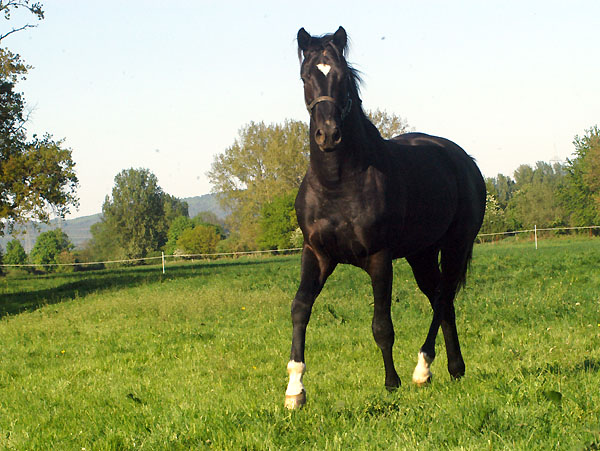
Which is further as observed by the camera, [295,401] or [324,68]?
[295,401]

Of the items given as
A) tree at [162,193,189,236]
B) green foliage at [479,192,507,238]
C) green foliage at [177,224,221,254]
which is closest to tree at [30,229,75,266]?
tree at [162,193,189,236]

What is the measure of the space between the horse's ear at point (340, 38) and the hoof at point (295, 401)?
3.13 meters

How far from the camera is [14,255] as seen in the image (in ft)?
426

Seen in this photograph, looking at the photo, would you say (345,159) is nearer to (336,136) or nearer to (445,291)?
(336,136)

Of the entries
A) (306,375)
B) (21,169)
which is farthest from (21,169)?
(306,375)

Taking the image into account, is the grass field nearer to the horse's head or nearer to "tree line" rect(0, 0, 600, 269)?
the horse's head

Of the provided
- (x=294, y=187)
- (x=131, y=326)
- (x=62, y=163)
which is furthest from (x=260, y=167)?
→ (x=131, y=326)

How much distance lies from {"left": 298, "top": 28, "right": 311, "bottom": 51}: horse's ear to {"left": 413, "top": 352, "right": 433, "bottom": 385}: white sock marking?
3480 mm

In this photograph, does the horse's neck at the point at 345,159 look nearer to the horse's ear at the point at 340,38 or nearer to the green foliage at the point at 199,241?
the horse's ear at the point at 340,38

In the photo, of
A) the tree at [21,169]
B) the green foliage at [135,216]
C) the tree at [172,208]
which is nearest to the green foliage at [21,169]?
the tree at [21,169]

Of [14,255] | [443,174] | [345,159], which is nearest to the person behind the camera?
[345,159]

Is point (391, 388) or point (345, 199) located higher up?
point (345, 199)

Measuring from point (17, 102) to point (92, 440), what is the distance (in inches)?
1337

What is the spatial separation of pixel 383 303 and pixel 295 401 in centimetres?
120
